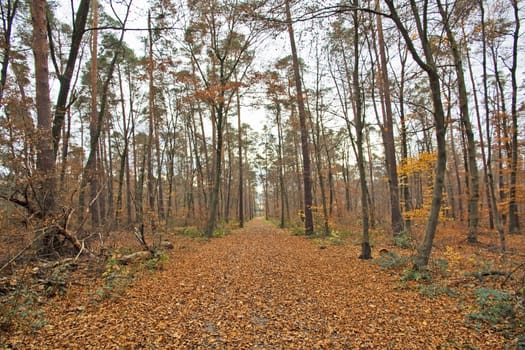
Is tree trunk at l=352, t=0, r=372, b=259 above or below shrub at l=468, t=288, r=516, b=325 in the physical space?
above

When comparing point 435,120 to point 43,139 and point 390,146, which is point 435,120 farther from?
point 43,139

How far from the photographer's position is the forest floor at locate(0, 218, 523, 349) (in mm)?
2986

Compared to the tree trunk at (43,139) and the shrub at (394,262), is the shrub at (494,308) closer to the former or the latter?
the shrub at (394,262)

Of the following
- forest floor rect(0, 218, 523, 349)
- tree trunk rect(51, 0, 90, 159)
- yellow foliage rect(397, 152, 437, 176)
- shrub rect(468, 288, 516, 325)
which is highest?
tree trunk rect(51, 0, 90, 159)

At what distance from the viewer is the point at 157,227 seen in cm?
877

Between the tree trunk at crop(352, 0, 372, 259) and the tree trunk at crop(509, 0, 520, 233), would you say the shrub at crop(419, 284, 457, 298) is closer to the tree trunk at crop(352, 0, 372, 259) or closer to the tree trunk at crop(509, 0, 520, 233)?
the tree trunk at crop(352, 0, 372, 259)

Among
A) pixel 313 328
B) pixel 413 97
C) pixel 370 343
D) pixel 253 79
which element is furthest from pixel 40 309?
pixel 413 97

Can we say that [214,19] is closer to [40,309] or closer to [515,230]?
[40,309]

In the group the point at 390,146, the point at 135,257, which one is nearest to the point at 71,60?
the point at 135,257

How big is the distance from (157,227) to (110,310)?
5.06m

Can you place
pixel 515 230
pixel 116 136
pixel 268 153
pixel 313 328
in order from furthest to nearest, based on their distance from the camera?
pixel 268 153, pixel 116 136, pixel 515 230, pixel 313 328

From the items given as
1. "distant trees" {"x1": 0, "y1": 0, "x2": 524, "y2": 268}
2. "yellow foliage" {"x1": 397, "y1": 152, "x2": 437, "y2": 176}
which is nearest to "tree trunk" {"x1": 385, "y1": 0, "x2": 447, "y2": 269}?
"distant trees" {"x1": 0, "y1": 0, "x2": 524, "y2": 268}

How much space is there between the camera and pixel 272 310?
3.93m

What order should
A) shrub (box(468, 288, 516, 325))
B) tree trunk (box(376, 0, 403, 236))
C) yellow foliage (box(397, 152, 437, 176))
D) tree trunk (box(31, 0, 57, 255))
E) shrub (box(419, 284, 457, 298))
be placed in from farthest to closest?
yellow foliage (box(397, 152, 437, 176)) < tree trunk (box(376, 0, 403, 236)) < tree trunk (box(31, 0, 57, 255)) < shrub (box(419, 284, 457, 298)) < shrub (box(468, 288, 516, 325))
